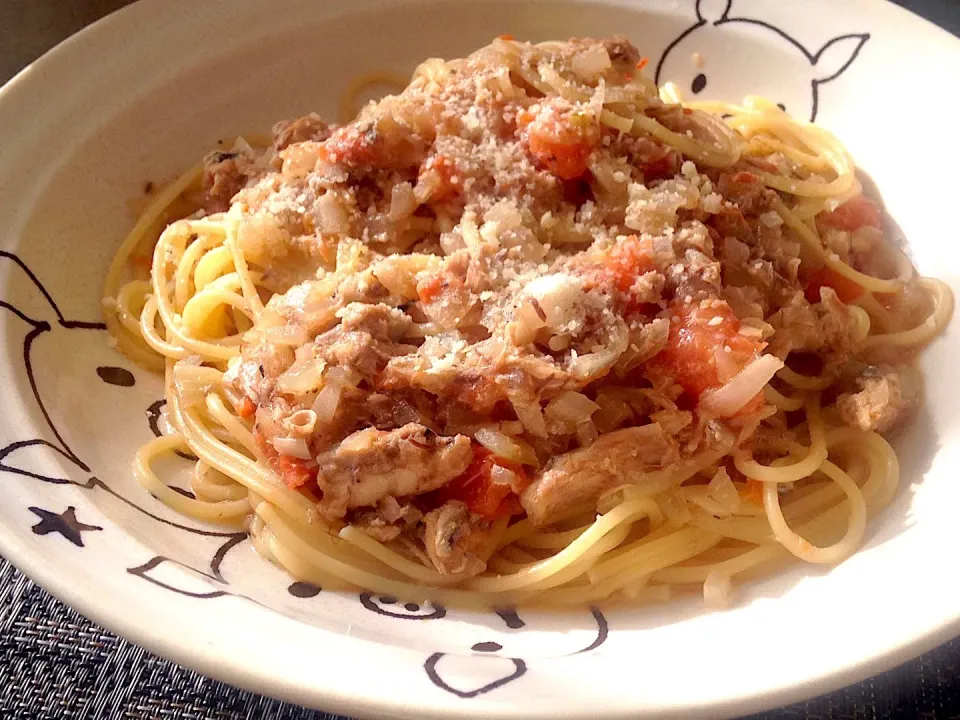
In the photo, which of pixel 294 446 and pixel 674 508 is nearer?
pixel 294 446

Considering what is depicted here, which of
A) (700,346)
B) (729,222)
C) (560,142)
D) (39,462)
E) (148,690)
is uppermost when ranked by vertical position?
(560,142)

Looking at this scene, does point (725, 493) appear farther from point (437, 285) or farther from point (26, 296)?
point (26, 296)

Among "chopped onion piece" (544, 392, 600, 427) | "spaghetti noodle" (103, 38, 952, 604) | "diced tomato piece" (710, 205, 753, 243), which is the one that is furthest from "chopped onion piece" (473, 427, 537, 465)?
"diced tomato piece" (710, 205, 753, 243)

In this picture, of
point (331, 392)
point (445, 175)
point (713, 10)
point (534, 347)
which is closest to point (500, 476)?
point (534, 347)

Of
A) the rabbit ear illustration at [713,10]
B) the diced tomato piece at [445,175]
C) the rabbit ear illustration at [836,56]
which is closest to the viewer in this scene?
the diced tomato piece at [445,175]

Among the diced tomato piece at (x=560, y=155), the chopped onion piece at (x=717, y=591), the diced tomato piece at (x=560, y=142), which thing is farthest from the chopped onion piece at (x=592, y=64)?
the chopped onion piece at (x=717, y=591)

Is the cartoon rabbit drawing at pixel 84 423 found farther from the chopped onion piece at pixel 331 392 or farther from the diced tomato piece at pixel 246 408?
the chopped onion piece at pixel 331 392

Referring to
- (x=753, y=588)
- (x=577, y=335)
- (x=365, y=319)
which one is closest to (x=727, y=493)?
(x=753, y=588)
